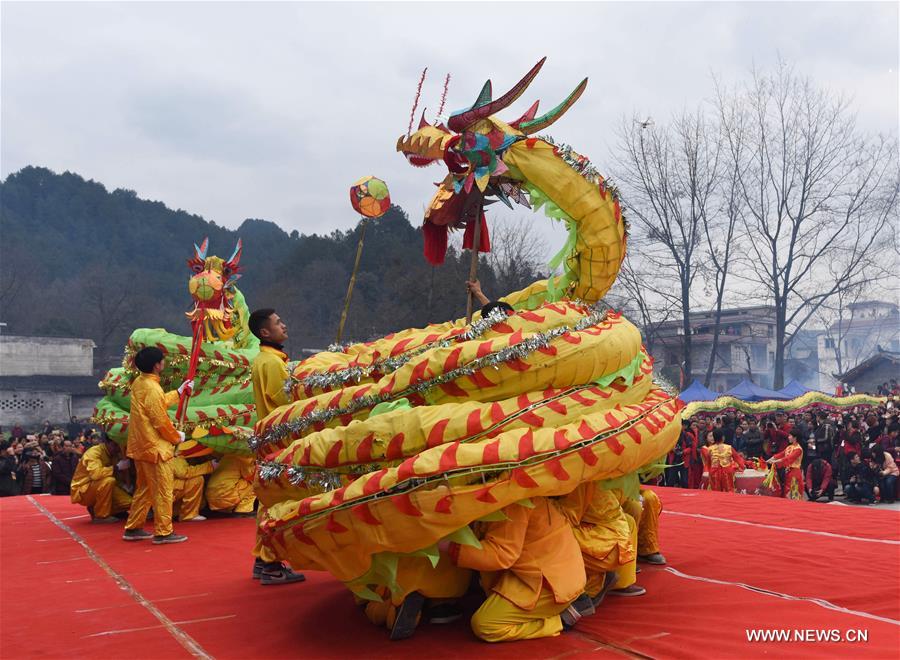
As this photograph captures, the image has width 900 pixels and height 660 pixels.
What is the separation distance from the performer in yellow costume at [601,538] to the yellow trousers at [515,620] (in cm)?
50

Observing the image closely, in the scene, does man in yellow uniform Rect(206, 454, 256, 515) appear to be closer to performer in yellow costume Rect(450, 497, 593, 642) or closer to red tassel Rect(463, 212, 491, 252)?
red tassel Rect(463, 212, 491, 252)

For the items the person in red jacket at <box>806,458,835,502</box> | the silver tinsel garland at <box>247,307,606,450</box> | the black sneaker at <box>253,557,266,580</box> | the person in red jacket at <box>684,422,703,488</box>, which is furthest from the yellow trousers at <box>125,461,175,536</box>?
the person in red jacket at <box>806,458,835,502</box>

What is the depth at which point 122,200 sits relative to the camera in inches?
1812

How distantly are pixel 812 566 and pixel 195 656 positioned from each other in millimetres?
3417

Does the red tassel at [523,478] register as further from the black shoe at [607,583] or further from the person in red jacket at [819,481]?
the person in red jacket at [819,481]

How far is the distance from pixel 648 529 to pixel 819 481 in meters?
7.86

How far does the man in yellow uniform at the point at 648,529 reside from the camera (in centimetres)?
468

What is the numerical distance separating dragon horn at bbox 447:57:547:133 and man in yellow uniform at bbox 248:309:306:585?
5.57 ft

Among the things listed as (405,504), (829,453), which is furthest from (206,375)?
(829,453)

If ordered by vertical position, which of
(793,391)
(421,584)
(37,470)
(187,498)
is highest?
(793,391)

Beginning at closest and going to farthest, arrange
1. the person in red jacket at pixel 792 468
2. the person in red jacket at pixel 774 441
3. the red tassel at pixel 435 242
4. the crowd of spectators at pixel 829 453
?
the red tassel at pixel 435 242
the person in red jacket at pixel 792 468
the crowd of spectators at pixel 829 453
the person in red jacket at pixel 774 441

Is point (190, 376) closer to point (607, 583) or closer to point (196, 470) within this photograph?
point (196, 470)

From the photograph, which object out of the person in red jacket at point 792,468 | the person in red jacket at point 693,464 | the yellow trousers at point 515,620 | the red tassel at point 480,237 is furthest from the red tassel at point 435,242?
the person in red jacket at point 693,464

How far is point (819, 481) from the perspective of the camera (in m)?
11.3
